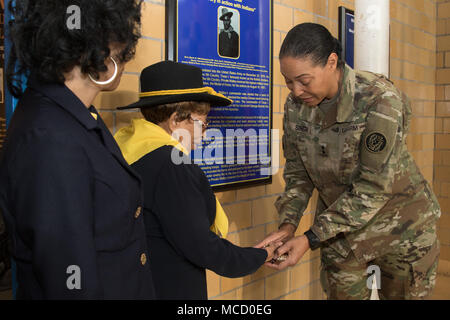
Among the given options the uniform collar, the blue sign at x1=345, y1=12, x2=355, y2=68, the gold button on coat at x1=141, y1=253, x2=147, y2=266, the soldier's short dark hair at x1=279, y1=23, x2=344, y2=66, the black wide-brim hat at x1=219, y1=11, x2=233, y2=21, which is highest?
the blue sign at x1=345, y1=12, x2=355, y2=68

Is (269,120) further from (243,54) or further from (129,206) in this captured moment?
(129,206)

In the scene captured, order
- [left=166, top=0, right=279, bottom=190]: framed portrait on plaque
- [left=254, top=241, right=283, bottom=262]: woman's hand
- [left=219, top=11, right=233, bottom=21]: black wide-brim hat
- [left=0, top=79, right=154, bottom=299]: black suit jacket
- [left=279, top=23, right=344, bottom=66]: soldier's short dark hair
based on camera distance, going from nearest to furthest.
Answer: [left=0, top=79, right=154, bottom=299]: black suit jacket < [left=279, top=23, right=344, bottom=66]: soldier's short dark hair < [left=254, top=241, right=283, bottom=262]: woman's hand < [left=166, top=0, right=279, bottom=190]: framed portrait on plaque < [left=219, top=11, right=233, bottom=21]: black wide-brim hat

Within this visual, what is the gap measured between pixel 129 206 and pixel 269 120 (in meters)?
1.47

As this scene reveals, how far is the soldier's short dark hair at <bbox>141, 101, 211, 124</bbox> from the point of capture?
4.24 feet

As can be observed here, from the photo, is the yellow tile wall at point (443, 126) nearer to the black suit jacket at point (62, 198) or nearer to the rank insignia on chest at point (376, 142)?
the rank insignia on chest at point (376, 142)

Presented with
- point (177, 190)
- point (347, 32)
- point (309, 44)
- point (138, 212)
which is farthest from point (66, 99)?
point (347, 32)

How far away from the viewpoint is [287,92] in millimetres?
2443

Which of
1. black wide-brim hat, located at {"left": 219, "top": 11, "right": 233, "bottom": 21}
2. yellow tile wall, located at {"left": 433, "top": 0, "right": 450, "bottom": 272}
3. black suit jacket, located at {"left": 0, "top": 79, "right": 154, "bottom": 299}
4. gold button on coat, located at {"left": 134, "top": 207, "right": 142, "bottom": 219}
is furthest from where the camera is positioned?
Result: yellow tile wall, located at {"left": 433, "top": 0, "right": 450, "bottom": 272}

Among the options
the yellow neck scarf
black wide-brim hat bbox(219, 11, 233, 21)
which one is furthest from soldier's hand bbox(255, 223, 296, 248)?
black wide-brim hat bbox(219, 11, 233, 21)

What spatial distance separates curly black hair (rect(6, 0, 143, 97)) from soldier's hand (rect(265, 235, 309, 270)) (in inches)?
45.0

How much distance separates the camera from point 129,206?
3.02ft

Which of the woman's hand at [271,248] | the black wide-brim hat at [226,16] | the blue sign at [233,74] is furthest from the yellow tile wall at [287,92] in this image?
the woman's hand at [271,248]

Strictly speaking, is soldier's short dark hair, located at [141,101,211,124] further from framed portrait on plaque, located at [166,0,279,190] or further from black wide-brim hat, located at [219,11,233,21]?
black wide-brim hat, located at [219,11,233,21]
